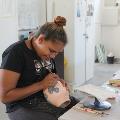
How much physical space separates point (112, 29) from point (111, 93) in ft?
16.9

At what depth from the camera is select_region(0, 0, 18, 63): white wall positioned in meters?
2.92

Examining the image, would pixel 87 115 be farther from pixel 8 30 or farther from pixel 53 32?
pixel 8 30

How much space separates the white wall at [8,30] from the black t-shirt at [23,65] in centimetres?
100

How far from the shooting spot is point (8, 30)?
118 inches

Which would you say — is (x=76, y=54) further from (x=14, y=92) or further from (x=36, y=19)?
(x=14, y=92)

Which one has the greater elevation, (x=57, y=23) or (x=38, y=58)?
(x=57, y=23)

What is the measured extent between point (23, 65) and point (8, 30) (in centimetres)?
118

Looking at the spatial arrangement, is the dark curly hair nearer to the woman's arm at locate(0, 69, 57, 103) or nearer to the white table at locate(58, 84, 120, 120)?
the woman's arm at locate(0, 69, 57, 103)

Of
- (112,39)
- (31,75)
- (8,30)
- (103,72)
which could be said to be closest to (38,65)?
(31,75)

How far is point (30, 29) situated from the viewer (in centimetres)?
372

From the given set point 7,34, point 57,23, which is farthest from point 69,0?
point 57,23

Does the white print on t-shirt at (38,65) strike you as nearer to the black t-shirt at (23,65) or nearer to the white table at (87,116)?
the black t-shirt at (23,65)

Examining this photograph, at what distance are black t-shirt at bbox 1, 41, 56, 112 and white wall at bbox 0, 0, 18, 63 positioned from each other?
3.28 ft

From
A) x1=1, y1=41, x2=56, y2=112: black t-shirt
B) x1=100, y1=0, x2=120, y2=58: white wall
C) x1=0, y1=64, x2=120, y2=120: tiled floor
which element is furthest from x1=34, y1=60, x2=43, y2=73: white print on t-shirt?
x1=100, y1=0, x2=120, y2=58: white wall
